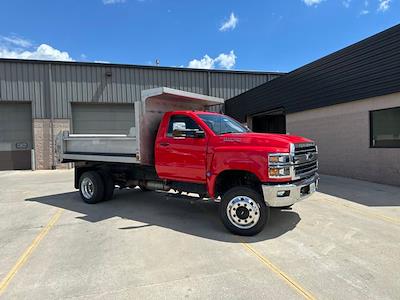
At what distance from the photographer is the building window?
9633 mm

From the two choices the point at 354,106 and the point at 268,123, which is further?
the point at 268,123

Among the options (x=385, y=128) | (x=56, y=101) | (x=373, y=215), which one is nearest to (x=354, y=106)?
(x=385, y=128)

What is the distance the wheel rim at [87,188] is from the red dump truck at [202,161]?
1cm

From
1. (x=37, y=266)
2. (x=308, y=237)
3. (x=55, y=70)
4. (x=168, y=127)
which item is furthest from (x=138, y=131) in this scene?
(x=55, y=70)

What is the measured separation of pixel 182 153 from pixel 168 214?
155 cm

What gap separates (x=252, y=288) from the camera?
3.39m

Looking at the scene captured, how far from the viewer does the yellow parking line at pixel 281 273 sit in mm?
3238

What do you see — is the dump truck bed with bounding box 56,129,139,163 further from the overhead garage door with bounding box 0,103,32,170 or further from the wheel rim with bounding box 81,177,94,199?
the overhead garage door with bounding box 0,103,32,170

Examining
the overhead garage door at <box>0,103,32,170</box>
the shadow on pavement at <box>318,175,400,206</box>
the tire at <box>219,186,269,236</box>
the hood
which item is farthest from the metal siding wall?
the tire at <box>219,186,269,236</box>

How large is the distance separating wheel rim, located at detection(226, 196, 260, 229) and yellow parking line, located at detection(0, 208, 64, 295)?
3201 millimetres

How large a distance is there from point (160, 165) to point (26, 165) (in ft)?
56.2

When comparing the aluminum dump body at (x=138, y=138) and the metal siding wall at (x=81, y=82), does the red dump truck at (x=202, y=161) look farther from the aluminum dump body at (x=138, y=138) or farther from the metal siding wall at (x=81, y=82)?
the metal siding wall at (x=81, y=82)

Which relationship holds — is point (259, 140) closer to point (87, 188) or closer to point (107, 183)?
point (107, 183)

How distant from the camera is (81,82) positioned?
66.2 ft
